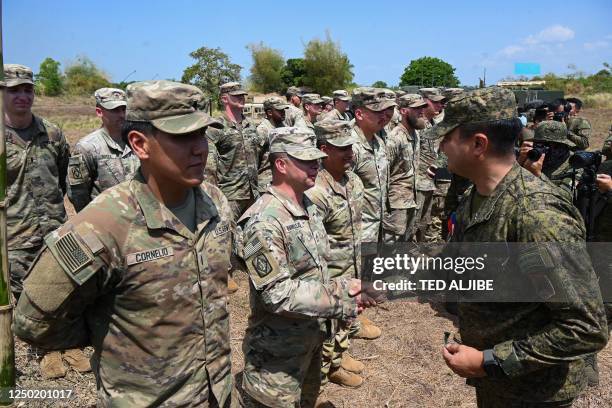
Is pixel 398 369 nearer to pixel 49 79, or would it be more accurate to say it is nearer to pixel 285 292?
pixel 285 292

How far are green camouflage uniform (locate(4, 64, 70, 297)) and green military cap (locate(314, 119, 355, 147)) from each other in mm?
2324

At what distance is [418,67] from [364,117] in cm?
6424

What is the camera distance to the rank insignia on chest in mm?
2551

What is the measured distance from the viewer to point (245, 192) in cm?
644

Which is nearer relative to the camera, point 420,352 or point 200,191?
point 200,191

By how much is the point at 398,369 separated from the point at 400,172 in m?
2.57

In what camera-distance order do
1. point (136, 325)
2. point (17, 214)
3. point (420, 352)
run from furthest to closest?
1. point (420, 352)
2. point (17, 214)
3. point (136, 325)

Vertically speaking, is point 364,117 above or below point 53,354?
above

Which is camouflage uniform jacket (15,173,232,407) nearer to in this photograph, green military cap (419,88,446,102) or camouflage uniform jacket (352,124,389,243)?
camouflage uniform jacket (352,124,389,243)

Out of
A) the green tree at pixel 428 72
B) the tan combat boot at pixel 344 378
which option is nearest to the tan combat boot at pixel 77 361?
the tan combat boot at pixel 344 378

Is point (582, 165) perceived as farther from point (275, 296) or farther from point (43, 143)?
point (43, 143)

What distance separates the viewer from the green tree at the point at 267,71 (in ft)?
145

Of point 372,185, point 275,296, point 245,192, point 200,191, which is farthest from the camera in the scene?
point 245,192

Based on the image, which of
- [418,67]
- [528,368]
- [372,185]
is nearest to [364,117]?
[372,185]
